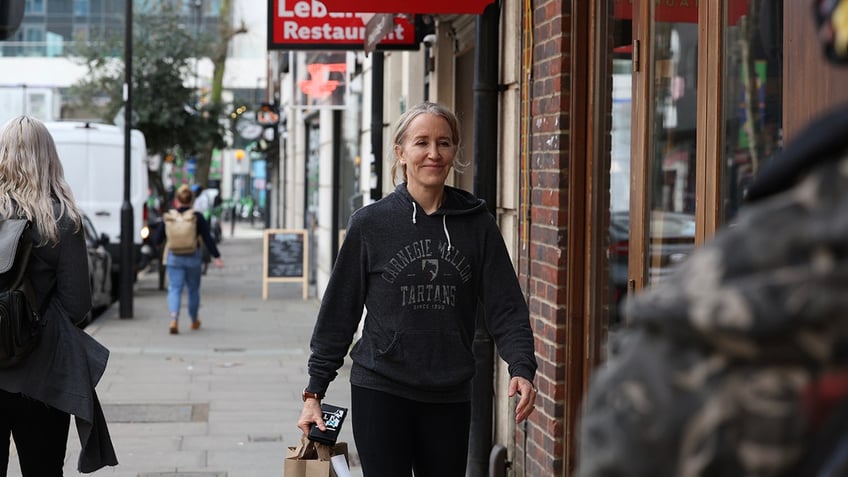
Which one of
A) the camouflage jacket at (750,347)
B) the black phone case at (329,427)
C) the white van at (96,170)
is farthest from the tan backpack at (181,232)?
the camouflage jacket at (750,347)

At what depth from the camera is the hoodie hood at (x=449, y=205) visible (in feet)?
13.6

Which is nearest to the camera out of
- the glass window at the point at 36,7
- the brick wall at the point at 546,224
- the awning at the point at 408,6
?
the brick wall at the point at 546,224

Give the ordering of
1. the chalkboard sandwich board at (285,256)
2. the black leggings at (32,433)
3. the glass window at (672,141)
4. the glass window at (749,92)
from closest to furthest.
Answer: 1. the glass window at (749,92)
2. the glass window at (672,141)
3. the black leggings at (32,433)
4. the chalkboard sandwich board at (285,256)

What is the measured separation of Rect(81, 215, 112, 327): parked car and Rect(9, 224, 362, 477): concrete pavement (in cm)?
24

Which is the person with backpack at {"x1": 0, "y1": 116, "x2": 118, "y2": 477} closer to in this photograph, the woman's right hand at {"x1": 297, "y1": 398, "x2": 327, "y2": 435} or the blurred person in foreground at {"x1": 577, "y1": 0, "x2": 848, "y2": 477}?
the woman's right hand at {"x1": 297, "y1": 398, "x2": 327, "y2": 435}

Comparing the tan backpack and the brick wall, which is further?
the tan backpack

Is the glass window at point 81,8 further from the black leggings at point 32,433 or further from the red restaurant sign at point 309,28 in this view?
the black leggings at point 32,433

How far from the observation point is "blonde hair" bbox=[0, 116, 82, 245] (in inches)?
190

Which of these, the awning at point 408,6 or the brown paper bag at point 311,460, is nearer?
the brown paper bag at point 311,460

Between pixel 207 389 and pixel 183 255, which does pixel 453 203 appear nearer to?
pixel 207 389

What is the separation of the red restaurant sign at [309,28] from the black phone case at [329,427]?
723 cm

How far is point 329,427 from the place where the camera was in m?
4.11

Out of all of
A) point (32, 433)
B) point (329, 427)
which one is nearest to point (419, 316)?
point (329, 427)

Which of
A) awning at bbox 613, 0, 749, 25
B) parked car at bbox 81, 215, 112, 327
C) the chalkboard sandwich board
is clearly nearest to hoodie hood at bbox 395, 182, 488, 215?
awning at bbox 613, 0, 749, 25
